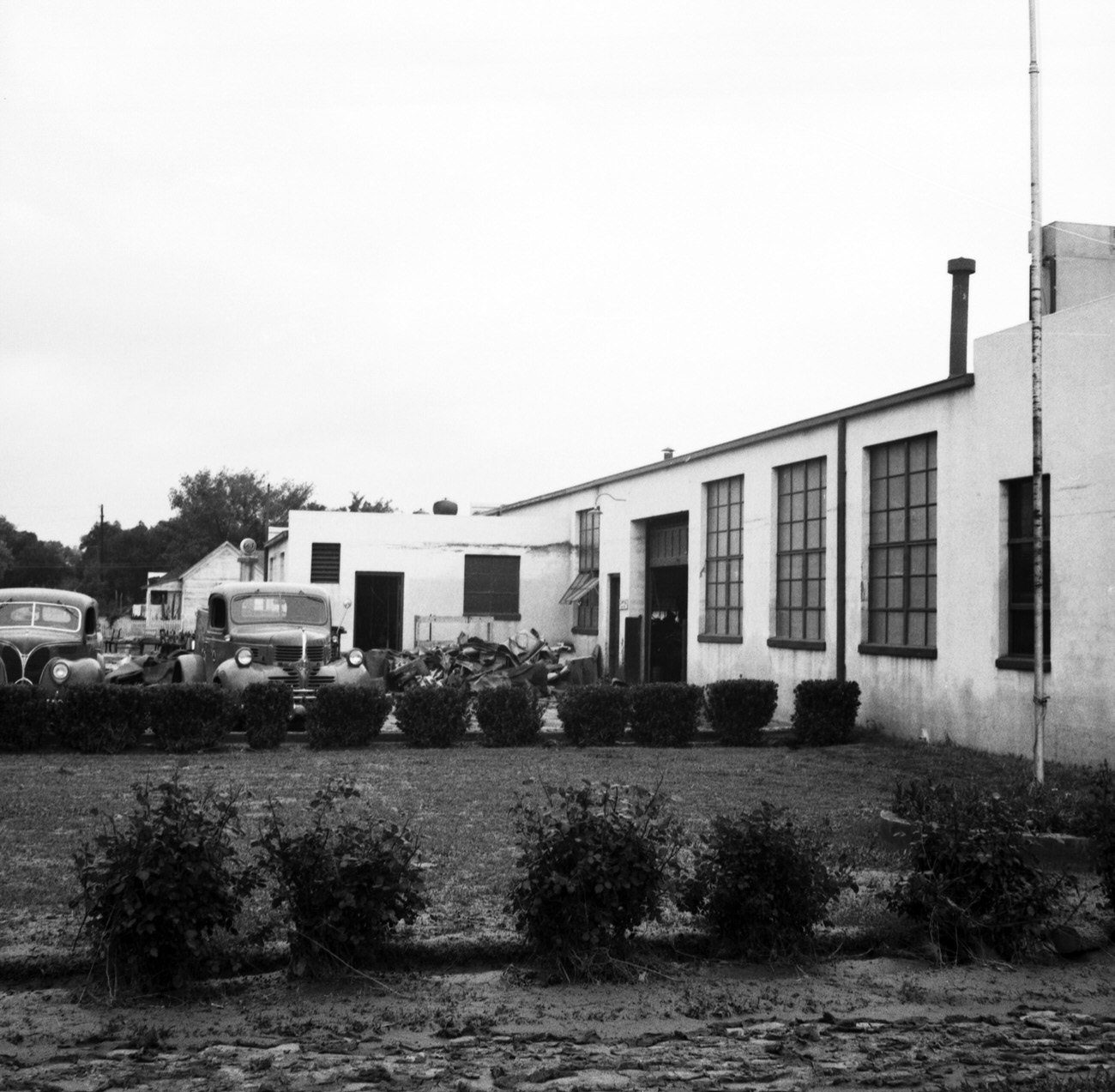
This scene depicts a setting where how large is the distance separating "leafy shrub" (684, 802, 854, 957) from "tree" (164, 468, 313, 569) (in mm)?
88079

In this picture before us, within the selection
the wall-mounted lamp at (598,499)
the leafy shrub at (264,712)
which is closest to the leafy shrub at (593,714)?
the leafy shrub at (264,712)

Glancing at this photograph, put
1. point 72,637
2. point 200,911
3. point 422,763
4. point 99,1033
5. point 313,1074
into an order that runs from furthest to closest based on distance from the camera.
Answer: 1. point 72,637
2. point 422,763
3. point 200,911
4. point 99,1033
5. point 313,1074

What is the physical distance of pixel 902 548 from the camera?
16.5 m

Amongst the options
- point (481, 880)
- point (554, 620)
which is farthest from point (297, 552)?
point (481, 880)

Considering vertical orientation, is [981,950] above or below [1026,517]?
below

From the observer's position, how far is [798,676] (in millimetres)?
18844

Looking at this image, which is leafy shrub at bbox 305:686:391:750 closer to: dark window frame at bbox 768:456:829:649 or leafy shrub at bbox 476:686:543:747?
leafy shrub at bbox 476:686:543:747

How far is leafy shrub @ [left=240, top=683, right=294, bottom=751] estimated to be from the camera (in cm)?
1477

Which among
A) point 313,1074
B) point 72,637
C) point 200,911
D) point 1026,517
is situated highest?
point 1026,517

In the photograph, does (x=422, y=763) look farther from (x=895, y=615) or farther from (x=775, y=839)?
(x=775, y=839)

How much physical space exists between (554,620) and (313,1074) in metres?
28.4

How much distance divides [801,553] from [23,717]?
11684 millimetres

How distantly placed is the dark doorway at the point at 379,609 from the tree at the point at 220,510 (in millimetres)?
60990

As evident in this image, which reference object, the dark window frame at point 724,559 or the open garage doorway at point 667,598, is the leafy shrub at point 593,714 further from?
the open garage doorway at point 667,598
